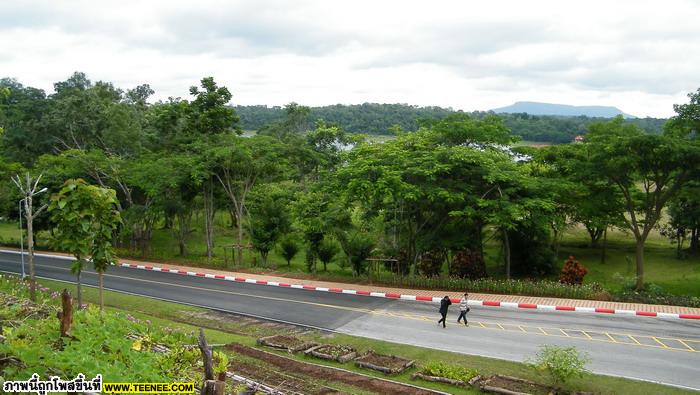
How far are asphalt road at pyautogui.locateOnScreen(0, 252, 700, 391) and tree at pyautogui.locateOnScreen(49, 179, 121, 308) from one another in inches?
346

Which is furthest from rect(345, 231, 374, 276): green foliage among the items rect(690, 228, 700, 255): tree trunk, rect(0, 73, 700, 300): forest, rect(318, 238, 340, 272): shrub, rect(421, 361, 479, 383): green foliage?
rect(690, 228, 700, 255): tree trunk

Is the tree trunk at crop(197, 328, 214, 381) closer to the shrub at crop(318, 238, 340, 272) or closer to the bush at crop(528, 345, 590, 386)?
the bush at crop(528, 345, 590, 386)

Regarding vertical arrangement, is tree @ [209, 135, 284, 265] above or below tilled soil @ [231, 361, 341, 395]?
above

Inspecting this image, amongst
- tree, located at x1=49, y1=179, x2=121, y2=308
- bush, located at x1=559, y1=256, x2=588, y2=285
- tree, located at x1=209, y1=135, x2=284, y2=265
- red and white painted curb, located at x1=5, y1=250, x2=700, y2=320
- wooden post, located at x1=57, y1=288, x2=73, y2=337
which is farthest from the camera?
tree, located at x1=209, y1=135, x2=284, y2=265

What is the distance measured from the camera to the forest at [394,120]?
83.4 metres

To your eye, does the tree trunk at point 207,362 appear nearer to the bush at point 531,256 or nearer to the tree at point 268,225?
the bush at point 531,256

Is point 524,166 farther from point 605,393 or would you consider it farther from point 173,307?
point 173,307

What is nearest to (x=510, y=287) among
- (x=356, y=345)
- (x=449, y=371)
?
(x=356, y=345)

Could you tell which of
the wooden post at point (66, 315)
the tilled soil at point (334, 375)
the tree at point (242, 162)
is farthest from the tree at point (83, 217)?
the tree at point (242, 162)

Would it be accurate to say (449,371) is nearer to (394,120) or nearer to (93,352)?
(93,352)

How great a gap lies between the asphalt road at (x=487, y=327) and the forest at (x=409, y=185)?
531cm

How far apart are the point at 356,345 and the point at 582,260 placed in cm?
2755

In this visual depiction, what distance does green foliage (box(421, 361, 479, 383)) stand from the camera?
16234 mm

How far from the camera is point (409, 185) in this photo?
2809cm
